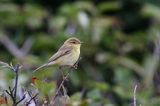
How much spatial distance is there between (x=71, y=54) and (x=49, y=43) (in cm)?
434

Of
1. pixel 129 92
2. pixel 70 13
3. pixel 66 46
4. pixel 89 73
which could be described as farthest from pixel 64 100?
pixel 70 13

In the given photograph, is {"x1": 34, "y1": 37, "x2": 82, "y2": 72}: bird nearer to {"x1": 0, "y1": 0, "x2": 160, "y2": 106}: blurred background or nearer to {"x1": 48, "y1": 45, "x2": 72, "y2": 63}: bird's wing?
{"x1": 48, "y1": 45, "x2": 72, "y2": 63}: bird's wing

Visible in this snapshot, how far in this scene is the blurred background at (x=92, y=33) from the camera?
8.27 m

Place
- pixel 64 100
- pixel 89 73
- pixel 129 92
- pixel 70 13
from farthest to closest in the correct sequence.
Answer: pixel 70 13 < pixel 89 73 < pixel 129 92 < pixel 64 100

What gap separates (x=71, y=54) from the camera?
14.2 ft

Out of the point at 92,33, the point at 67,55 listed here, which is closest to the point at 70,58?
the point at 67,55

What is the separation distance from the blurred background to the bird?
319cm

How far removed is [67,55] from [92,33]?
4.51 metres

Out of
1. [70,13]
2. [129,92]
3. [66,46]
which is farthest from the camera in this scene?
[70,13]

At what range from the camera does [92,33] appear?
885 centimetres

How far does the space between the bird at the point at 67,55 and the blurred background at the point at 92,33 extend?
3188 millimetres

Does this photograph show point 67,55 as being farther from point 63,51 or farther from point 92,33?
point 92,33

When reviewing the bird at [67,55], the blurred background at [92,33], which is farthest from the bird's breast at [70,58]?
the blurred background at [92,33]

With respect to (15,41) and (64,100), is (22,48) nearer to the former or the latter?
(15,41)
